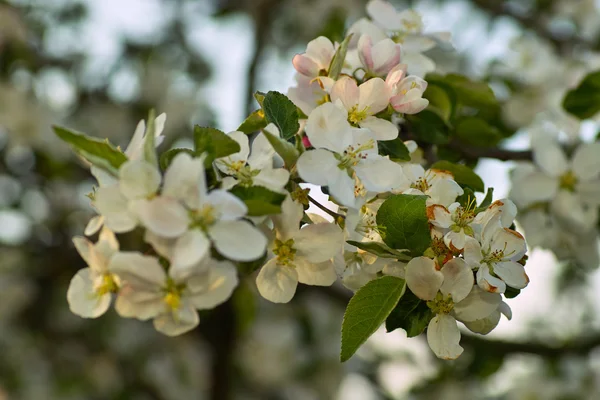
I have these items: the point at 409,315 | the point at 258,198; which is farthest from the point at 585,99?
the point at 258,198

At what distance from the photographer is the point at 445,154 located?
1100 mm

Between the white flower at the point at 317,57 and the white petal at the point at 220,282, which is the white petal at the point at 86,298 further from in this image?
the white flower at the point at 317,57

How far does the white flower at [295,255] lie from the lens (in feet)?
2.32

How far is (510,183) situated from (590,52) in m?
1.37

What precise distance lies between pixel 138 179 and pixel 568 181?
861mm

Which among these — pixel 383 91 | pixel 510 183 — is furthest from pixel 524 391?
pixel 383 91

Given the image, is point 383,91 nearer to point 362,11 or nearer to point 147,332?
point 362,11

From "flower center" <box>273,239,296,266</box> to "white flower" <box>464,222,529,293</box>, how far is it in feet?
0.62

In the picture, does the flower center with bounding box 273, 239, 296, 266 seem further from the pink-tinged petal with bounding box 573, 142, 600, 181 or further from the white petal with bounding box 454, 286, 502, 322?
the pink-tinged petal with bounding box 573, 142, 600, 181

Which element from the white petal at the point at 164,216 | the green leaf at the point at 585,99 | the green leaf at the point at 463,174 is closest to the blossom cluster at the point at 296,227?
the white petal at the point at 164,216

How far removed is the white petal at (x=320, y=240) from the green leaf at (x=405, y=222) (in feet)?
0.17

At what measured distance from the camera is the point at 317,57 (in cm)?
86

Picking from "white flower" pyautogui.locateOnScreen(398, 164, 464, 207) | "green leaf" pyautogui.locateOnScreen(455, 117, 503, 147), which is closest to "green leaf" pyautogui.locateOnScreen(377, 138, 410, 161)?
"white flower" pyautogui.locateOnScreen(398, 164, 464, 207)

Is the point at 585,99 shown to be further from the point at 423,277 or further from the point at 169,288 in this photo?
the point at 169,288
